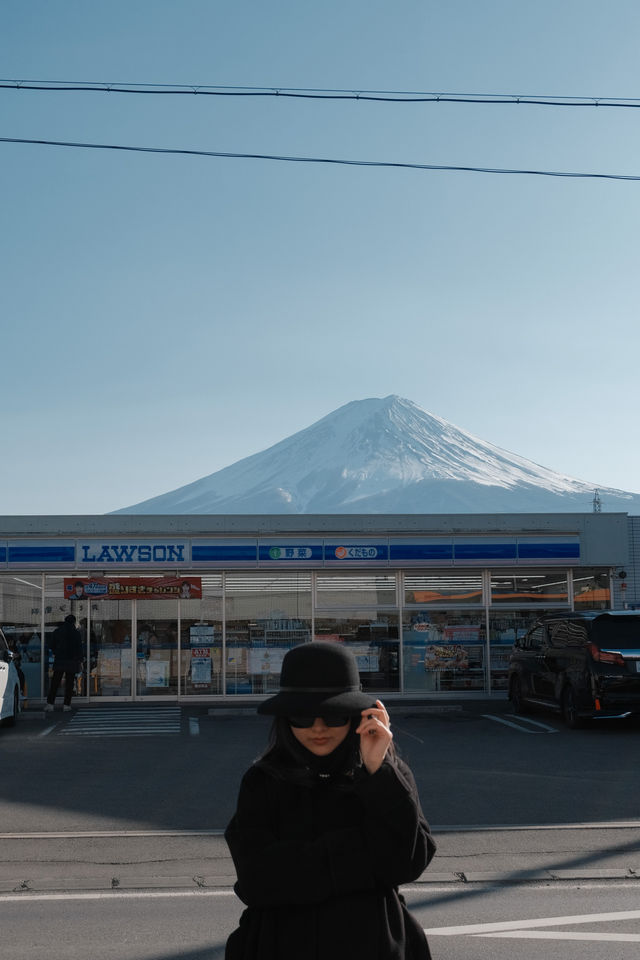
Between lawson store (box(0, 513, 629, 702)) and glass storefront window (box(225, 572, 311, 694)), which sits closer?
lawson store (box(0, 513, 629, 702))

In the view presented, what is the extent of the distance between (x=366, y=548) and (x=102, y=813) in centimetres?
1299

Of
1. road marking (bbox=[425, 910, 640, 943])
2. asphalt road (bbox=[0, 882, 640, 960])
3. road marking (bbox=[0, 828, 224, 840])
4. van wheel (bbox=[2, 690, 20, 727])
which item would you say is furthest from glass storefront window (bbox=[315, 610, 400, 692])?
road marking (bbox=[425, 910, 640, 943])

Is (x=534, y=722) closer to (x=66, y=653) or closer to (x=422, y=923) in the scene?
(x=66, y=653)

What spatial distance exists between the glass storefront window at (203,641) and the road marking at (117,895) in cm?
1556

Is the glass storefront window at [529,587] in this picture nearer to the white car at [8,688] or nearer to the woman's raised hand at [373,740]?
the white car at [8,688]

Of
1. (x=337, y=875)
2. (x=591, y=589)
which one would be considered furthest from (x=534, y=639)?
(x=337, y=875)

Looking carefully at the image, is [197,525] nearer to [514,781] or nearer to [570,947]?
[514,781]

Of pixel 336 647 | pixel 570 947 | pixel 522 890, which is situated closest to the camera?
pixel 336 647

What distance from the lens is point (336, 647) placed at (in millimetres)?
2953

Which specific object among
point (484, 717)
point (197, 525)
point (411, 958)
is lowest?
point (484, 717)

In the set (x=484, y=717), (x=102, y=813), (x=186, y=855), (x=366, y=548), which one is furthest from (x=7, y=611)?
(x=186, y=855)

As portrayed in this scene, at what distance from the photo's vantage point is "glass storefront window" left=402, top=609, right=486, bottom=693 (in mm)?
23453

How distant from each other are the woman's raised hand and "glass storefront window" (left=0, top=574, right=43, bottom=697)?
68.3 feet

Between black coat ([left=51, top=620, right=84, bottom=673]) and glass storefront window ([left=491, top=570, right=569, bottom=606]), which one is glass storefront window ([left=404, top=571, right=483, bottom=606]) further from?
black coat ([left=51, top=620, right=84, bottom=673])
